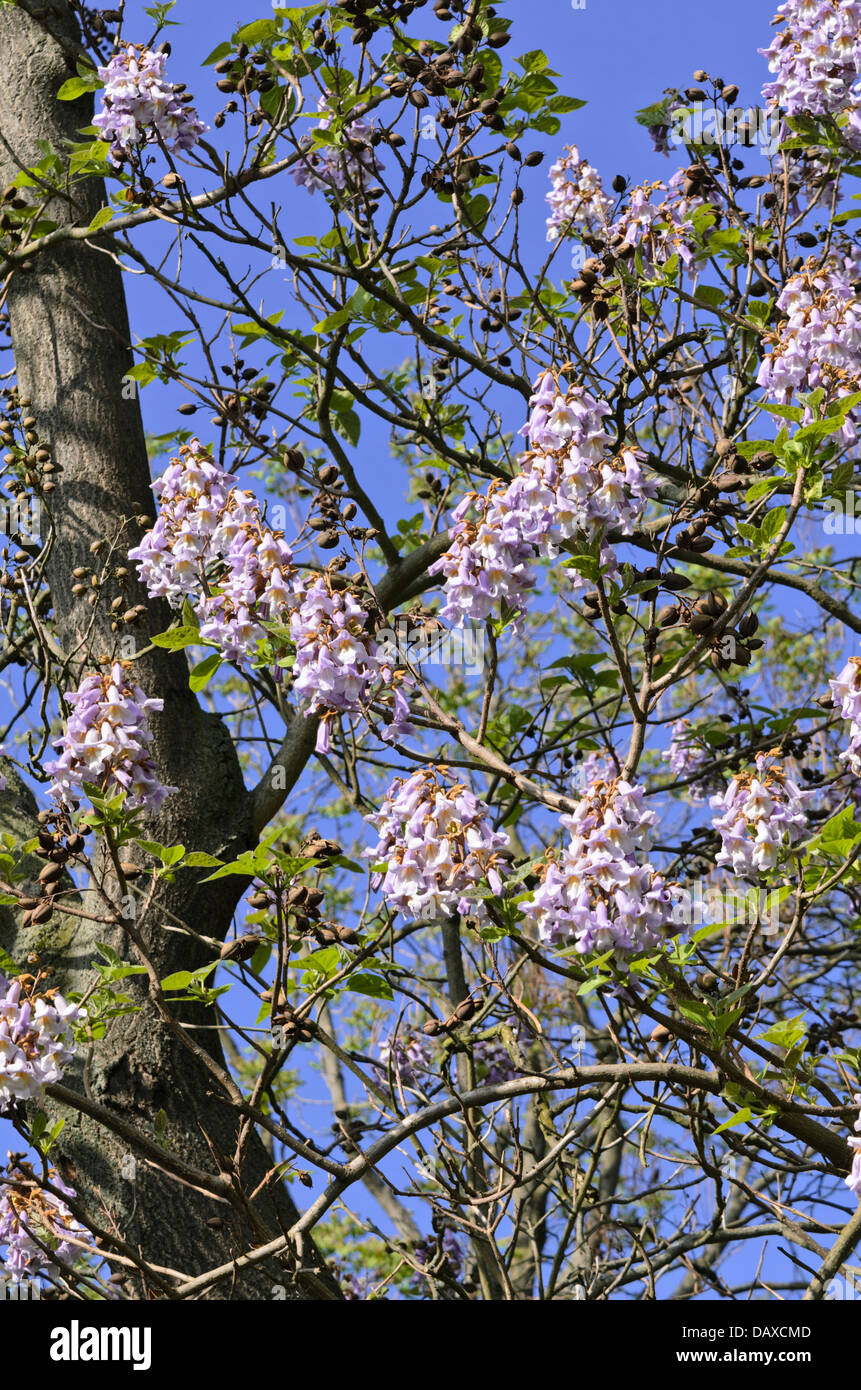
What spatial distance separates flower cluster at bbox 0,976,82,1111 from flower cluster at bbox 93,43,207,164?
2.25m

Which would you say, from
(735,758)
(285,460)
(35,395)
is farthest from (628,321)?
(35,395)

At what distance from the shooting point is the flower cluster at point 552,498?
7.92 ft

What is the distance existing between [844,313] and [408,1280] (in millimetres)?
4609

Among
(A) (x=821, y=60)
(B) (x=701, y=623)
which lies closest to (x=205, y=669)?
(B) (x=701, y=623)

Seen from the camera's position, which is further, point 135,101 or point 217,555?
point 135,101

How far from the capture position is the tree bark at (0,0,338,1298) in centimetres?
368

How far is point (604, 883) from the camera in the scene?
2174 millimetres

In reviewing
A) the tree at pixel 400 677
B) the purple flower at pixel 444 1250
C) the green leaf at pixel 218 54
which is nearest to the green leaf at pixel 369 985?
the tree at pixel 400 677

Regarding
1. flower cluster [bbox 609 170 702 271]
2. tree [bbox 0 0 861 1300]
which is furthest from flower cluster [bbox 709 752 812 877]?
flower cluster [bbox 609 170 702 271]

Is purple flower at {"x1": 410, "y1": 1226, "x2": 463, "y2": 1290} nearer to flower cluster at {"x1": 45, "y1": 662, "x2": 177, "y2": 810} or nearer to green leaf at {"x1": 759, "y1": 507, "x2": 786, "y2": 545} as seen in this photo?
flower cluster at {"x1": 45, "y1": 662, "x2": 177, "y2": 810}

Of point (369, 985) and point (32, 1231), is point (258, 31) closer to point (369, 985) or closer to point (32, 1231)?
point (369, 985)

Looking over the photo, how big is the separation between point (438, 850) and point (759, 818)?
0.67 metres

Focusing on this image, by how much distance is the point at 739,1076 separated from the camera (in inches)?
92.0
